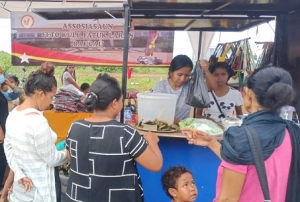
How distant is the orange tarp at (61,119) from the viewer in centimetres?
340

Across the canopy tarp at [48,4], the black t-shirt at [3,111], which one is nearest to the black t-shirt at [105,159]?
the black t-shirt at [3,111]

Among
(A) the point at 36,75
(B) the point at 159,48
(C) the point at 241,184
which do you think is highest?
(B) the point at 159,48

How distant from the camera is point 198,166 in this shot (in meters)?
2.54

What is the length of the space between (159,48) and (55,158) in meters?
5.17

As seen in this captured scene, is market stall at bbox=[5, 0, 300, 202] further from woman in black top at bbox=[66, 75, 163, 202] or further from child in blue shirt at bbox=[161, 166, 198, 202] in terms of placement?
woman in black top at bbox=[66, 75, 163, 202]

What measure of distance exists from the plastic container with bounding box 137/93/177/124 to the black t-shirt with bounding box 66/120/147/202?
0.81 metres

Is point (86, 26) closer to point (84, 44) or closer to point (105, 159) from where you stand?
point (84, 44)

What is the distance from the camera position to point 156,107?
2463 mm

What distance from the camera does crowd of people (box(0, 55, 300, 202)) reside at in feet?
4.11

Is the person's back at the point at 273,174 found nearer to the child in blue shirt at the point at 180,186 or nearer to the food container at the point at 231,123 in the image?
the child in blue shirt at the point at 180,186

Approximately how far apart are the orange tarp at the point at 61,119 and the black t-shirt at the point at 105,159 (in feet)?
5.64

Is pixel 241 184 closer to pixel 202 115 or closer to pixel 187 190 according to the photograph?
pixel 187 190

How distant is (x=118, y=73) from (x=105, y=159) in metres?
5.42

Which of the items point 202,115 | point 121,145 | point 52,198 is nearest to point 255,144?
point 121,145
